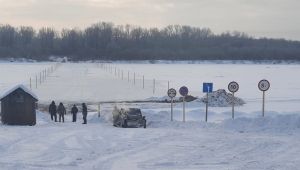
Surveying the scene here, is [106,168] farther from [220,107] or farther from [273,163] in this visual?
[220,107]

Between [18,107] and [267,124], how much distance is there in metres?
12.2

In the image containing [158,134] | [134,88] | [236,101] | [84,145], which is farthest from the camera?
[134,88]

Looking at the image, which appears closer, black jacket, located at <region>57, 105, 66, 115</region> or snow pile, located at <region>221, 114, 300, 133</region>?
snow pile, located at <region>221, 114, 300, 133</region>

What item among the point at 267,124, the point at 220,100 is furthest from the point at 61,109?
the point at 220,100

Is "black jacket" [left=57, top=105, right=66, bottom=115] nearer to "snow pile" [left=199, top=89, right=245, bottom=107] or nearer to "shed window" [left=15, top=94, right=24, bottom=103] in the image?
"shed window" [left=15, top=94, right=24, bottom=103]

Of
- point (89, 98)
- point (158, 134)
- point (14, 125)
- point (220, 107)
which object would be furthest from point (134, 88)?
point (158, 134)

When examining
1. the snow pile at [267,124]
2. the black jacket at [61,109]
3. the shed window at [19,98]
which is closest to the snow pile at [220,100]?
the black jacket at [61,109]

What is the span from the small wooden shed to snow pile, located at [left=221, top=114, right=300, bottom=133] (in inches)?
383

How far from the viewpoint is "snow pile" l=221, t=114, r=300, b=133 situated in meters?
23.1

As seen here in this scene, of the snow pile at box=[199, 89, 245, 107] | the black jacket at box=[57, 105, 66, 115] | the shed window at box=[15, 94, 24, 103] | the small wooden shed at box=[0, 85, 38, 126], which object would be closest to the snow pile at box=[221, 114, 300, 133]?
the small wooden shed at box=[0, 85, 38, 126]

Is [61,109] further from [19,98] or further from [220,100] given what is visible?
[220,100]

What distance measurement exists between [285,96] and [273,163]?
38.5m

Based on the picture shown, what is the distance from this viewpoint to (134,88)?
61750mm

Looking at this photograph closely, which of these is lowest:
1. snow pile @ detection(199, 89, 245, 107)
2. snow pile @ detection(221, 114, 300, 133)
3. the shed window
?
snow pile @ detection(199, 89, 245, 107)
